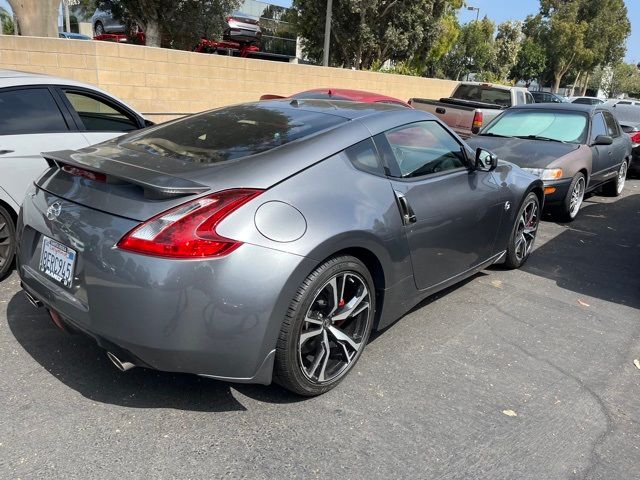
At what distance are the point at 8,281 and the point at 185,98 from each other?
9206 millimetres

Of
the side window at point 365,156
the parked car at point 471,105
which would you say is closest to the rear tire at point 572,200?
the parked car at point 471,105

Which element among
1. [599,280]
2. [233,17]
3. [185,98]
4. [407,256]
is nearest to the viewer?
[407,256]

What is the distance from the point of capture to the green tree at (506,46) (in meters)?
46.9

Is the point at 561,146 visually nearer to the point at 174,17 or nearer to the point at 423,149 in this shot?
the point at 423,149

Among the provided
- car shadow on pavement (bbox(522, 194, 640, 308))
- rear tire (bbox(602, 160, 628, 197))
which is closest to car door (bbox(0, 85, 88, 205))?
car shadow on pavement (bbox(522, 194, 640, 308))

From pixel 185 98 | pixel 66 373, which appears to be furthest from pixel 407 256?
pixel 185 98

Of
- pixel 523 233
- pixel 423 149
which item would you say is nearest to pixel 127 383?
pixel 423 149

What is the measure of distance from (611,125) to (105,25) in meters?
17.8

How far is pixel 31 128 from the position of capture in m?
4.47

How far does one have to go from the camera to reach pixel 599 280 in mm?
5453

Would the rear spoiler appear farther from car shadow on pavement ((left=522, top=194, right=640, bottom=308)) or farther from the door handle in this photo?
car shadow on pavement ((left=522, top=194, right=640, bottom=308))

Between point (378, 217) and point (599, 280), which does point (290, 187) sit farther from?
point (599, 280)

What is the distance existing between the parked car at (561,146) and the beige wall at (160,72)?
23.8 feet

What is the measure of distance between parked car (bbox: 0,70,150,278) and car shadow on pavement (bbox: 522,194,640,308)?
4.39 metres
